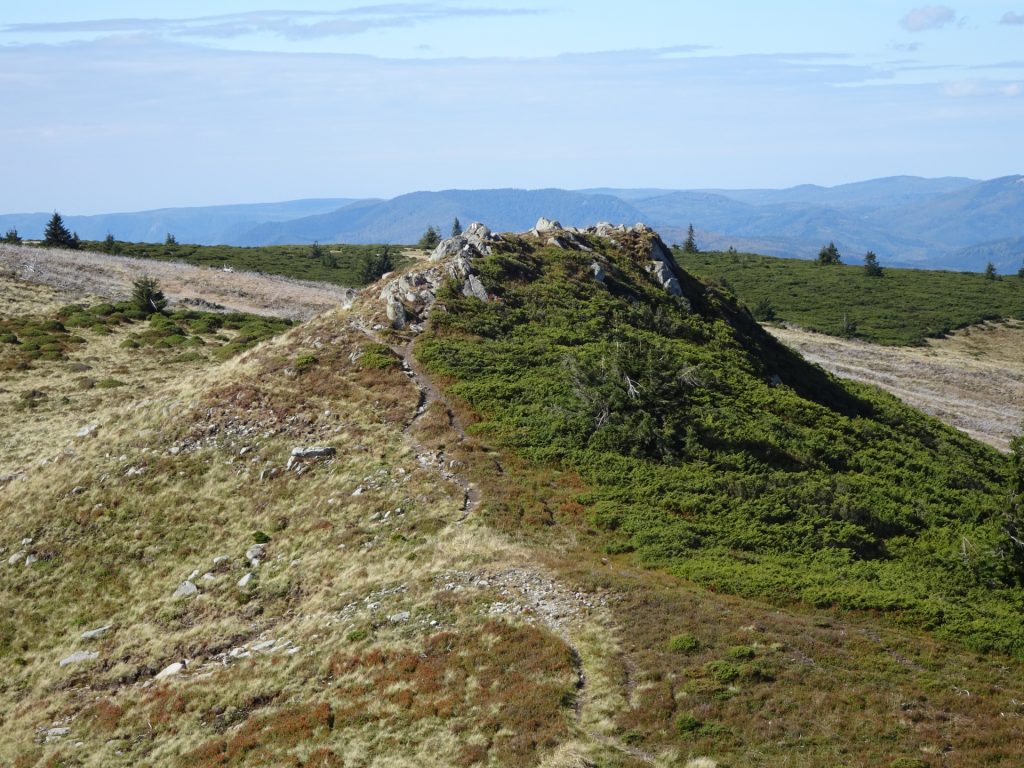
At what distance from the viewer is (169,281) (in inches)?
3410

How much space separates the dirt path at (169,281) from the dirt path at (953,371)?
4833 centimetres

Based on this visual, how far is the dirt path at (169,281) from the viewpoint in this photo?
3130 inches

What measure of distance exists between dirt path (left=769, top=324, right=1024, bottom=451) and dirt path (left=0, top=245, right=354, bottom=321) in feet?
159

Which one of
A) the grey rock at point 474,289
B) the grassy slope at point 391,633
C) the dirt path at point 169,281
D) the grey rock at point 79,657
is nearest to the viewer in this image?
the grassy slope at point 391,633

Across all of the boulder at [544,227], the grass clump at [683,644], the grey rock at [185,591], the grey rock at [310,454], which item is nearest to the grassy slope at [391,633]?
the grass clump at [683,644]

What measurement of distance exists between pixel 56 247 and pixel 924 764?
113226 millimetres

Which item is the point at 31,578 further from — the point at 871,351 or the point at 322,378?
the point at 871,351

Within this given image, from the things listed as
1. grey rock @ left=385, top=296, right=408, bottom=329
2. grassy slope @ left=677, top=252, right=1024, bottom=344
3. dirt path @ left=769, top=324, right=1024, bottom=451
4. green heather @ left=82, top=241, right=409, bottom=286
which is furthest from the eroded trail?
grassy slope @ left=677, top=252, right=1024, bottom=344

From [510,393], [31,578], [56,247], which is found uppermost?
[56,247]

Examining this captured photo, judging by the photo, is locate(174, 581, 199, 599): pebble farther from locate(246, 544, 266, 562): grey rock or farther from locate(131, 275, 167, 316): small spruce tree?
locate(131, 275, 167, 316): small spruce tree

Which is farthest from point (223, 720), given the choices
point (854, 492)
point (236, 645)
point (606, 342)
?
point (606, 342)

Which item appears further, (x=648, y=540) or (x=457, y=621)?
(x=648, y=540)

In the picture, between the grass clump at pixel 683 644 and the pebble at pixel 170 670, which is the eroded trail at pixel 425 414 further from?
the pebble at pixel 170 670

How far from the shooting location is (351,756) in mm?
16734
